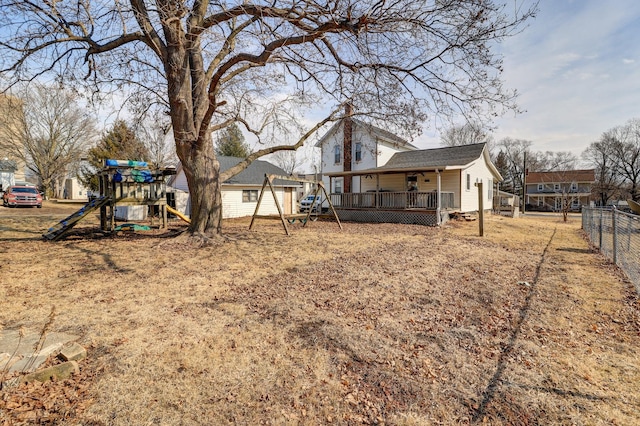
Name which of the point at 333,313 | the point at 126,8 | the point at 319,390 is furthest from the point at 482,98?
the point at 126,8

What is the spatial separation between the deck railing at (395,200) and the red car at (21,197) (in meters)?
22.4

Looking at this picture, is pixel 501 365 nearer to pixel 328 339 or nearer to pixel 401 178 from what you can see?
pixel 328 339

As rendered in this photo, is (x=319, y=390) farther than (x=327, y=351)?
No

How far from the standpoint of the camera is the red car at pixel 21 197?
2231cm

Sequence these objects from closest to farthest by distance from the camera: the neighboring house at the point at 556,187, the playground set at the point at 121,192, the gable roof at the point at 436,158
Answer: the playground set at the point at 121,192 < the gable roof at the point at 436,158 < the neighboring house at the point at 556,187

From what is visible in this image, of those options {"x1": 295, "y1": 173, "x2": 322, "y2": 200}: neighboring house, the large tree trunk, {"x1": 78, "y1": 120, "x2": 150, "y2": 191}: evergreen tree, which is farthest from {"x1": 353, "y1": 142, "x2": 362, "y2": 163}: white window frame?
{"x1": 78, "y1": 120, "x2": 150, "y2": 191}: evergreen tree

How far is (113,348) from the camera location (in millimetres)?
3348

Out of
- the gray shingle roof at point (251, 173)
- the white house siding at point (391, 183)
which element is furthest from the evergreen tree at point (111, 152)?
the white house siding at point (391, 183)

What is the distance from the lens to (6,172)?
32469 millimetres

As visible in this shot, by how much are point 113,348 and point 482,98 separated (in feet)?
27.3

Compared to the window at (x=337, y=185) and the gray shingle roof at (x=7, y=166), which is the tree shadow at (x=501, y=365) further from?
the gray shingle roof at (x=7, y=166)

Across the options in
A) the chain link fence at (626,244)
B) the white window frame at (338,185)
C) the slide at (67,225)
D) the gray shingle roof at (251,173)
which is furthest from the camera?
the white window frame at (338,185)

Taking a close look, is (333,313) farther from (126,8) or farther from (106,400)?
(126,8)

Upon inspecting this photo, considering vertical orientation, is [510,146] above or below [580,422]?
above
